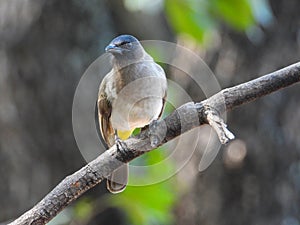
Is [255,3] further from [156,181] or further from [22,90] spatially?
[22,90]

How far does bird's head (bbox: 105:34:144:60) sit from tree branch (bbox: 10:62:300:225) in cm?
65

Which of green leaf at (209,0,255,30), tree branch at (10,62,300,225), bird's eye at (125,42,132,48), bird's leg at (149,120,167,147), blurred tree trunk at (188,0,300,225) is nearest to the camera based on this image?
tree branch at (10,62,300,225)

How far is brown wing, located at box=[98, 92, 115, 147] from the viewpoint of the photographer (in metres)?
1.95

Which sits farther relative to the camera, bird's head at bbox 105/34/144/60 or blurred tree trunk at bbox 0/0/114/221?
blurred tree trunk at bbox 0/0/114/221

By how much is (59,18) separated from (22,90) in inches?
13.8

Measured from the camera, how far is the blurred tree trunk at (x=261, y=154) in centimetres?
257

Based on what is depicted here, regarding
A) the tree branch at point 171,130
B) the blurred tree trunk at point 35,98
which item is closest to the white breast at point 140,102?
the tree branch at point 171,130

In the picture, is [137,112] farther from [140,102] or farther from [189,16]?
[189,16]

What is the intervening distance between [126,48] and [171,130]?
728 mm

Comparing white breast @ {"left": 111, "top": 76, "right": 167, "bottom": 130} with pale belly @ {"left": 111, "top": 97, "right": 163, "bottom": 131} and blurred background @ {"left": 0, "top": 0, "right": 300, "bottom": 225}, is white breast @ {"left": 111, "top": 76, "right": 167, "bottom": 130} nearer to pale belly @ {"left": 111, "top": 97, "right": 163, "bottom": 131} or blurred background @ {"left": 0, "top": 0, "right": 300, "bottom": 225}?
pale belly @ {"left": 111, "top": 97, "right": 163, "bottom": 131}

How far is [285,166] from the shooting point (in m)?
2.59

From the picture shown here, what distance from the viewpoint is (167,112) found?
219 centimetres

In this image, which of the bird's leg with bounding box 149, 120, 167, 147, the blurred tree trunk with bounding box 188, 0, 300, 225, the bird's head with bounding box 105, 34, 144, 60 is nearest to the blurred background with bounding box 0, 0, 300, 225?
the blurred tree trunk with bounding box 188, 0, 300, 225

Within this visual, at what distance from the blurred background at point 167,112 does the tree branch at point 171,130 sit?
573 millimetres
